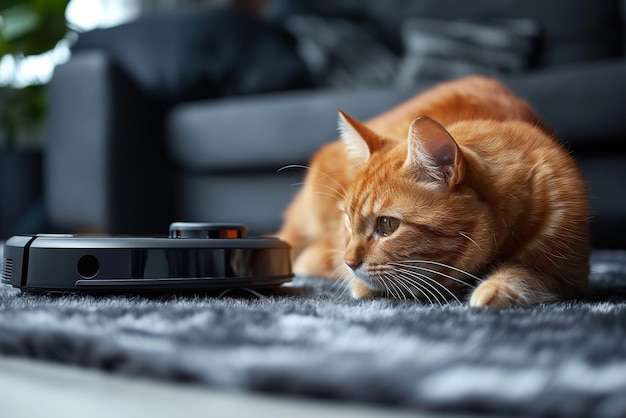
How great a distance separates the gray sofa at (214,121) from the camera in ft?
5.43

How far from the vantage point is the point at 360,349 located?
47 cm

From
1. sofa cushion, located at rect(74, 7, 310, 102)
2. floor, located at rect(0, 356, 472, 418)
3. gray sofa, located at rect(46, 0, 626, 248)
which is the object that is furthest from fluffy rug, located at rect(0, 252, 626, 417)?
sofa cushion, located at rect(74, 7, 310, 102)

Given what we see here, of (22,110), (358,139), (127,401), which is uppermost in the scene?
(22,110)

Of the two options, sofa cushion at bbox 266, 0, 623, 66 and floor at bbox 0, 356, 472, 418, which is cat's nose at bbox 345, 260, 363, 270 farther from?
sofa cushion at bbox 266, 0, 623, 66

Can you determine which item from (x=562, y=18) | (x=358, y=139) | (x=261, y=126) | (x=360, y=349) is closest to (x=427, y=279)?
(x=358, y=139)

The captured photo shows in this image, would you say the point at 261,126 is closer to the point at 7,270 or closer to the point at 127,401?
the point at 7,270

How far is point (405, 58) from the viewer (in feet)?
8.18

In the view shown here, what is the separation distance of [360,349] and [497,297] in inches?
12.5

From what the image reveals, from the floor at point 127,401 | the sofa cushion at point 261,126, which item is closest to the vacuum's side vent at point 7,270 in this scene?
the floor at point 127,401

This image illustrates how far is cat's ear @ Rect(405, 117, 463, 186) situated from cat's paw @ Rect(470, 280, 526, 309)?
147 mm

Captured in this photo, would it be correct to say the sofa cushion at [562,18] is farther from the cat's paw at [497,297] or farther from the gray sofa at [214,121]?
the cat's paw at [497,297]

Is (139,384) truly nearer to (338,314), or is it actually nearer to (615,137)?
(338,314)

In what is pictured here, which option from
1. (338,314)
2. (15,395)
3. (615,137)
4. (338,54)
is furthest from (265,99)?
(15,395)

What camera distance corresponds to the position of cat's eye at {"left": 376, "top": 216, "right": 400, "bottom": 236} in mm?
844
